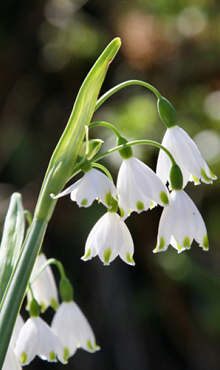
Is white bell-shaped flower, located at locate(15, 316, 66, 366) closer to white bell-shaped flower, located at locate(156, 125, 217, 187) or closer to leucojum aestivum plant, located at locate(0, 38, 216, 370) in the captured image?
leucojum aestivum plant, located at locate(0, 38, 216, 370)

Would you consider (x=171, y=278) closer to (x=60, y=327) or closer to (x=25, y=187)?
(x=25, y=187)

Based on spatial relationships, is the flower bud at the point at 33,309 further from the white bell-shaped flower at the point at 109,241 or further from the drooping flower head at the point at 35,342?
the white bell-shaped flower at the point at 109,241

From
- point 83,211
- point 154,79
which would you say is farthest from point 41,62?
point 83,211

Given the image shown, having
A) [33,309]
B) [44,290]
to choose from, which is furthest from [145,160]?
[33,309]

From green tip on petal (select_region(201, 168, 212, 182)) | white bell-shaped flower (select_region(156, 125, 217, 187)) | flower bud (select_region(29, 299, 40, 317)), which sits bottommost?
flower bud (select_region(29, 299, 40, 317))

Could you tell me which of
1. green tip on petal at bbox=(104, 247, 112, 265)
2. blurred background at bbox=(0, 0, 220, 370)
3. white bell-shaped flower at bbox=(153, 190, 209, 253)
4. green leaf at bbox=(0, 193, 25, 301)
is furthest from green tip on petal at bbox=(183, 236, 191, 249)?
blurred background at bbox=(0, 0, 220, 370)

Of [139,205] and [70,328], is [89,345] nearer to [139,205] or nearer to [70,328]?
[70,328]
